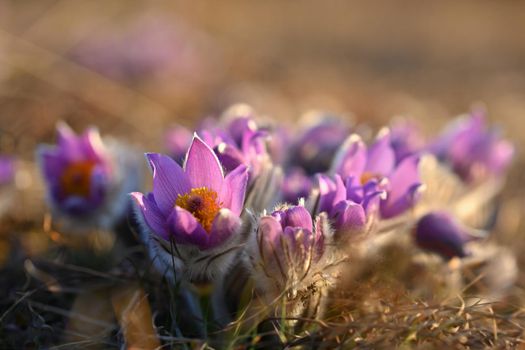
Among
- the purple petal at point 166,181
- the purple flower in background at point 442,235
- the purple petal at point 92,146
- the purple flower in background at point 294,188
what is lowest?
the purple flower in background at point 442,235

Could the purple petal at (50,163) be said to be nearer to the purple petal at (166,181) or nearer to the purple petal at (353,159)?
the purple petal at (166,181)

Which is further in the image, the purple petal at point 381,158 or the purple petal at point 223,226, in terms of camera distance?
the purple petal at point 381,158

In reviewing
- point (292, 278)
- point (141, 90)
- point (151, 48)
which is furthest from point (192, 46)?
point (292, 278)

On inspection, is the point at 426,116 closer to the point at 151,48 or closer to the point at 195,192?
the point at 151,48

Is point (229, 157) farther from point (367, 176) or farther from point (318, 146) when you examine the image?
point (318, 146)

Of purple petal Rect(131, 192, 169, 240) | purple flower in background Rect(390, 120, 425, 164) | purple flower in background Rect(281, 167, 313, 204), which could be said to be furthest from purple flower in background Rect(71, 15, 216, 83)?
purple petal Rect(131, 192, 169, 240)

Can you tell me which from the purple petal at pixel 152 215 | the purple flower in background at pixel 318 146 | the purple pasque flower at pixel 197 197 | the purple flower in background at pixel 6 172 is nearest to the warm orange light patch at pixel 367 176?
the purple flower in background at pixel 318 146
